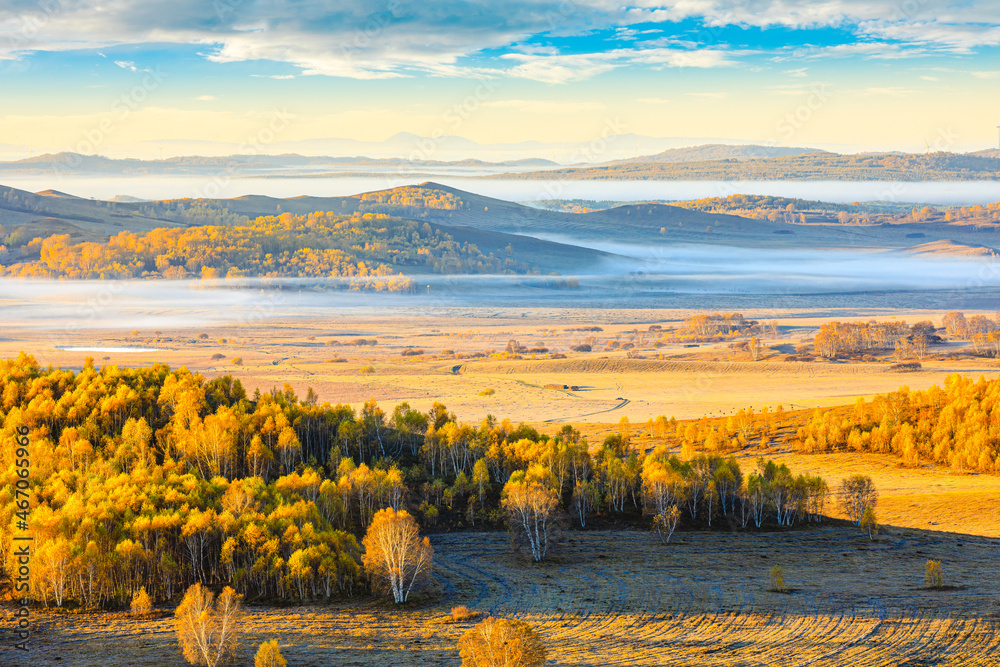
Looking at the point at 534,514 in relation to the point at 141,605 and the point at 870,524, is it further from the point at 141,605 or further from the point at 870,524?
the point at 870,524

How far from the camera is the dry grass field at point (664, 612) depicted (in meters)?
37.5

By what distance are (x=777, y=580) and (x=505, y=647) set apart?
2022cm

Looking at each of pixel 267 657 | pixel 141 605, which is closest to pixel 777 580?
pixel 267 657

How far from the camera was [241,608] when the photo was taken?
137ft

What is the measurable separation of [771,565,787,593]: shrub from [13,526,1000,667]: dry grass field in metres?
0.70

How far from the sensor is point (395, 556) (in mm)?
43469

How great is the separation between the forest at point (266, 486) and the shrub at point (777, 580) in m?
8.78

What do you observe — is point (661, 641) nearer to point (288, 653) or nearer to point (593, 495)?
point (288, 653)

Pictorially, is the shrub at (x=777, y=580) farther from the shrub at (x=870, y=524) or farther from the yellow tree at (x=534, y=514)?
the shrub at (x=870, y=524)

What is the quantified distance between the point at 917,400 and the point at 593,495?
41081mm

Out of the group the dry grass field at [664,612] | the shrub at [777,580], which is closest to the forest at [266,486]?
the dry grass field at [664,612]

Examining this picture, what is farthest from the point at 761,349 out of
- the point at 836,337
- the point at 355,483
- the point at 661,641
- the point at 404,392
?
the point at 661,641

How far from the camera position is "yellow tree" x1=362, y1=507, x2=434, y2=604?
4347cm

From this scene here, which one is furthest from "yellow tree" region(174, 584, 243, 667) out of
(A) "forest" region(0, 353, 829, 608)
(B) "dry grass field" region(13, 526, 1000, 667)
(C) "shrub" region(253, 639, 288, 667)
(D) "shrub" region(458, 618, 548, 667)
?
(D) "shrub" region(458, 618, 548, 667)
